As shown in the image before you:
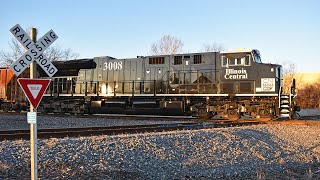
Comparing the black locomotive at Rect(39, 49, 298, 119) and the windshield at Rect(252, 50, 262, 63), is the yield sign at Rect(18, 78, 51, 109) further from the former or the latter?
the windshield at Rect(252, 50, 262, 63)

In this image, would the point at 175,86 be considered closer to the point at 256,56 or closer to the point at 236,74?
the point at 236,74

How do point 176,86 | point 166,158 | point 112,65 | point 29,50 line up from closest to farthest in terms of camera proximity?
Result: point 29,50 → point 166,158 → point 176,86 → point 112,65

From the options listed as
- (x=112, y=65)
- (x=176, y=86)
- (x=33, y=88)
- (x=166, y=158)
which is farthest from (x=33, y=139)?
(x=112, y=65)

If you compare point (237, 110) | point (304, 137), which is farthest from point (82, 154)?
point (237, 110)

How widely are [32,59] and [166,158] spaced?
4.16 m

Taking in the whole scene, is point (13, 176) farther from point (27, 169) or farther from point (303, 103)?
point (303, 103)

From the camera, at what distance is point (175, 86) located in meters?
19.8

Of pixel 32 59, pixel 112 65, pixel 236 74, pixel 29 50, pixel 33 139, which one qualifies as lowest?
pixel 33 139

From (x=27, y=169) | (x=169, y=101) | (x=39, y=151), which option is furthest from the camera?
(x=169, y=101)

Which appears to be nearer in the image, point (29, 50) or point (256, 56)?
point (29, 50)

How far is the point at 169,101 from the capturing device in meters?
19.7

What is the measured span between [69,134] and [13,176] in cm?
565

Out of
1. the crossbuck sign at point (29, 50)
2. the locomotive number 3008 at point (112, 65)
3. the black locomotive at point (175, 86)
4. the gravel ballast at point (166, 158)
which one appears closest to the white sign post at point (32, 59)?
the crossbuck sign at point (29, 50)

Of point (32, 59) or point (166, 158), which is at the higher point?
point (32, 59)
